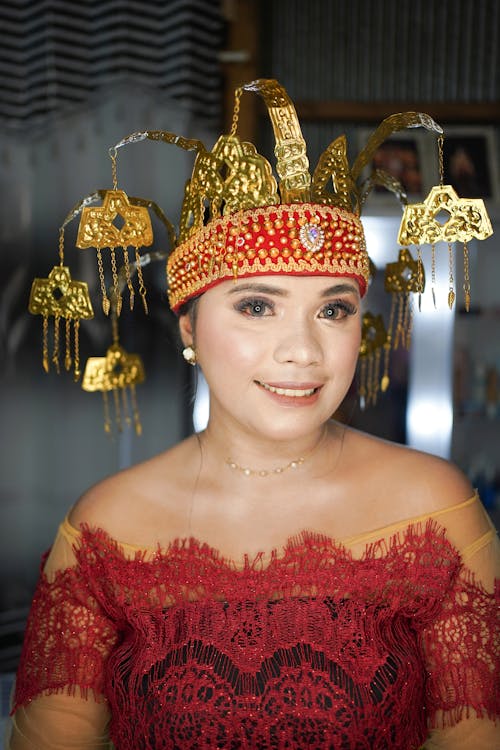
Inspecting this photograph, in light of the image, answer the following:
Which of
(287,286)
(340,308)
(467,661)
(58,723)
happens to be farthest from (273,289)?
(58,723)

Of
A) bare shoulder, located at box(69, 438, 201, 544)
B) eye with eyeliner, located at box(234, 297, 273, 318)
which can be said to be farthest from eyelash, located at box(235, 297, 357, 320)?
bare shoulder, located at box(69, 438, 201, 544)

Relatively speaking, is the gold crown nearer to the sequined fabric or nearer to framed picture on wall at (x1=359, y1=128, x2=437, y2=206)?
the sequined fabric

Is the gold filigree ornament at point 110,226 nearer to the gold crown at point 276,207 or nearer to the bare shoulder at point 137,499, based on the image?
the gold crown at point 276,207

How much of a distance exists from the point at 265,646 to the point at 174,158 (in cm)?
207

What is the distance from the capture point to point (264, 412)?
50.1 inches

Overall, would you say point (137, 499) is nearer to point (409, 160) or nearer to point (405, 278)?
point (405, 278)

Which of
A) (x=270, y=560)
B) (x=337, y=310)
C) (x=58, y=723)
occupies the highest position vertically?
(x=337, y=310)

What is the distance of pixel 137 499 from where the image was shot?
57.4 inches

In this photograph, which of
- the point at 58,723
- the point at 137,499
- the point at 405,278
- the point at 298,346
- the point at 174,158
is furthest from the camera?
the point at 174,158

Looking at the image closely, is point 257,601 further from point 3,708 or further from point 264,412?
point 3,708

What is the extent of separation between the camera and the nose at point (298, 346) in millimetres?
1230

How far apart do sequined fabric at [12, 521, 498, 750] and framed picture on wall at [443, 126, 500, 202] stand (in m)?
2.22

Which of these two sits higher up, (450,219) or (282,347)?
(450,219)

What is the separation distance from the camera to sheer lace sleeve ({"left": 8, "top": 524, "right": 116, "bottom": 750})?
1357 mm
